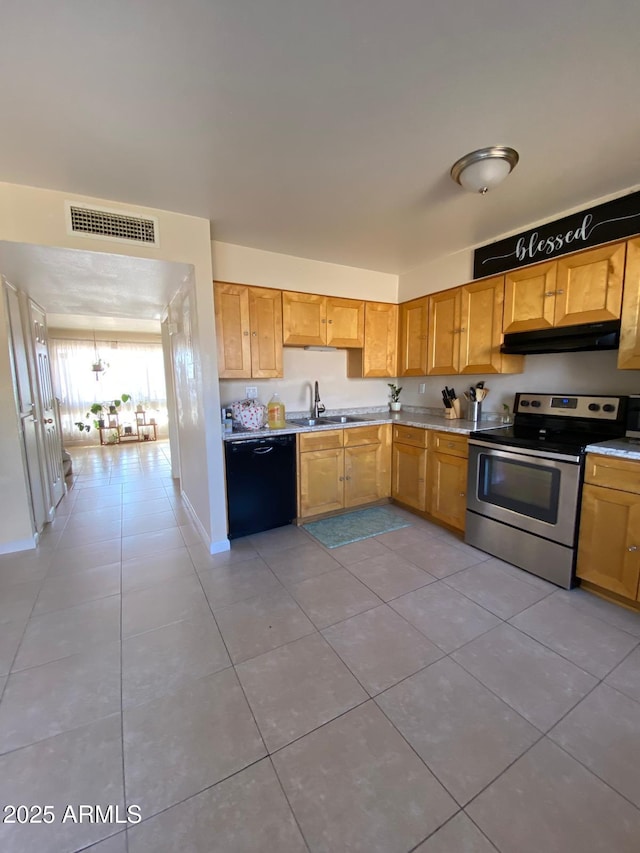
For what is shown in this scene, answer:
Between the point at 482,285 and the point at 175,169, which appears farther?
the point at 482,285

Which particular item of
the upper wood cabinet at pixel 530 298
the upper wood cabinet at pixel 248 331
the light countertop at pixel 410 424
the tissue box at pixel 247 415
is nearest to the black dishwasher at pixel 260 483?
the light countertop at pixel 410 424

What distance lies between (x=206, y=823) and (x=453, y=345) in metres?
3.26

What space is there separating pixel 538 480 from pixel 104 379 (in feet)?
25.6

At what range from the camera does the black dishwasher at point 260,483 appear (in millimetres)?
2758

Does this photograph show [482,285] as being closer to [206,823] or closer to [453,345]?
[453,345]

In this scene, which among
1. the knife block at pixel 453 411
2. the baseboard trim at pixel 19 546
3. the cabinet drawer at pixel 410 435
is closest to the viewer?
the baseboard trim at pixel 19 546

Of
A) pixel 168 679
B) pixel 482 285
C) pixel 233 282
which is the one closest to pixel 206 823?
pixel 168 679

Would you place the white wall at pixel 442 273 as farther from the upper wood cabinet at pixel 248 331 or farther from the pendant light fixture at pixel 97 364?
the pendant light fixture at pixel 97 364

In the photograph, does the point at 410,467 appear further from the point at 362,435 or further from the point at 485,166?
the point at 485,166

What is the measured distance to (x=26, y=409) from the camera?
2.92 meters

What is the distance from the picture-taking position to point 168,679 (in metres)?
1.55

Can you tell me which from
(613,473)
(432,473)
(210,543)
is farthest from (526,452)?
(210,543)

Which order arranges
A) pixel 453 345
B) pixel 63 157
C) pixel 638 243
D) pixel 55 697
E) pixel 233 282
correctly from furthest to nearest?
pixel 453 345 < pixel 233 282 < pixel 638 243 < pixel 63 157 < pixel 55 697

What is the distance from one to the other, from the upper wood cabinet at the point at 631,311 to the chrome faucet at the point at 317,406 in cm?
237
